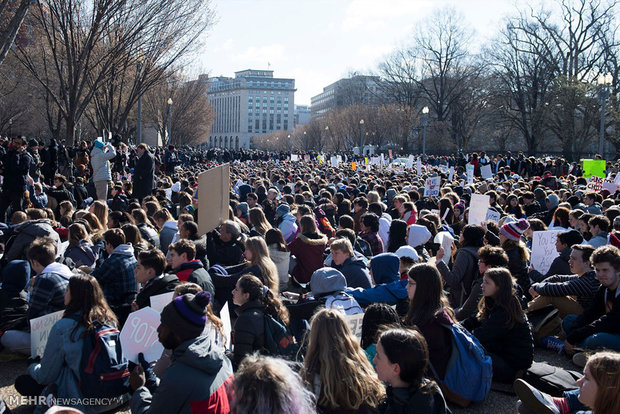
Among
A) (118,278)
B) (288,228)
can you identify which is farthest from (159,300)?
(288,228)

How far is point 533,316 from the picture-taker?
266 inches

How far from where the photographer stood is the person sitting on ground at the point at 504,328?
5.09 metres

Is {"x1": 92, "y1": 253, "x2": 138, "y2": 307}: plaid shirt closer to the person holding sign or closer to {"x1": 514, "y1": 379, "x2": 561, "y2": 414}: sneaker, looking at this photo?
the person holding sign

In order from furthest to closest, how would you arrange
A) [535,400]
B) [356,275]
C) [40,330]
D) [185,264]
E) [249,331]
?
[356,275]
[185,264]
[40,330]
[249,331]
[535,400]

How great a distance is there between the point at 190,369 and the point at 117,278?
2999 millimetres

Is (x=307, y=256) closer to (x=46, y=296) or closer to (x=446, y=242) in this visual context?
(x=446, y=242)

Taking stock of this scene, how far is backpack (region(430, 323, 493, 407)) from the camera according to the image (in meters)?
4.78

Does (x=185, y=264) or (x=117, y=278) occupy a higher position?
(x=185, y=264)

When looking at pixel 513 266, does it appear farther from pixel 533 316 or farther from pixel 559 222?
pixel 559 222

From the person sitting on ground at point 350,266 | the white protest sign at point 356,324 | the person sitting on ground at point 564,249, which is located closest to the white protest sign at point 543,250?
the person sitting on ground at point 564,249

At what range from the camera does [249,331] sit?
4492 millimetres

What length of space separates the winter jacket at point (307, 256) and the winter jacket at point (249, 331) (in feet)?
11.6

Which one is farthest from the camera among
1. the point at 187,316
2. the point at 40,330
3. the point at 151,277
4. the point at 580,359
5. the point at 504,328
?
the point at 151,277

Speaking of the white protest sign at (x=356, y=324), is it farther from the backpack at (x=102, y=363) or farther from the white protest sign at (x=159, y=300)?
the backpack at (x=102, y=363)
